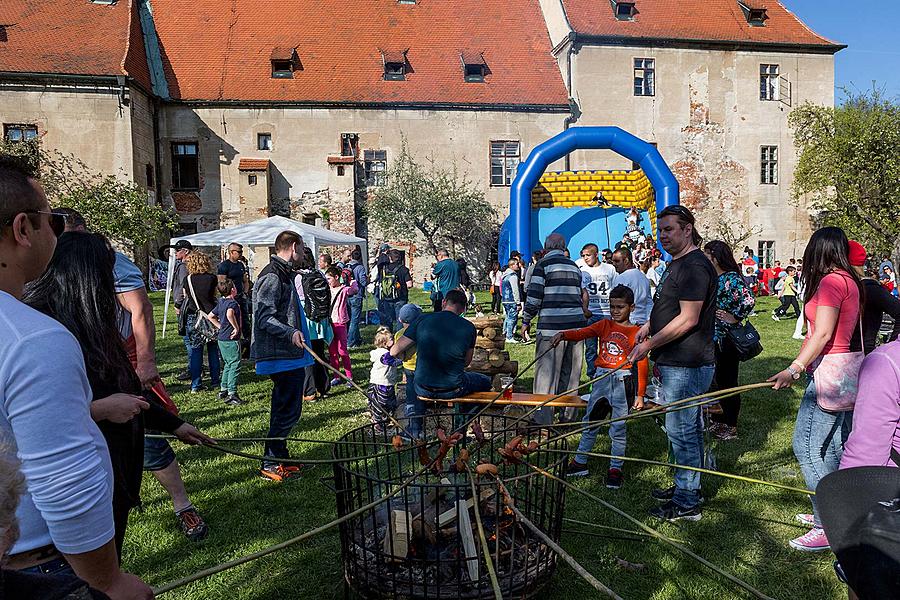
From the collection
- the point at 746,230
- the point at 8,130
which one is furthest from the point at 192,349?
the point at 746,230

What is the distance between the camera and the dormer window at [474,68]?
28141 millimetres

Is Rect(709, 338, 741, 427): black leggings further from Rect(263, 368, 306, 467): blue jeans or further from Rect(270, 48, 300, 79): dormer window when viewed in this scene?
Rect(270, 48, 300, 79): dormer window

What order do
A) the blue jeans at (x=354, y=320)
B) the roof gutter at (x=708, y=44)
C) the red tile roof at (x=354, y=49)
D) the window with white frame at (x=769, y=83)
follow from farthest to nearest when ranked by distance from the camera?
the window with white frame at (x=769, y=83)
the roof gutter at (x=708, y=44)
the red tile roof at (x=354, y=49)
the blue jeans at (x=354, y=320)

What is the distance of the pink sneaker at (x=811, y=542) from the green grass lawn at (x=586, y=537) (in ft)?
0.16

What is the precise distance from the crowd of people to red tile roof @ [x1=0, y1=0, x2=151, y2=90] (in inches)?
763

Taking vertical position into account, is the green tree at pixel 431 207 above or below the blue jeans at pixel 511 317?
above

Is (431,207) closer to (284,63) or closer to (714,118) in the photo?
(284,63)

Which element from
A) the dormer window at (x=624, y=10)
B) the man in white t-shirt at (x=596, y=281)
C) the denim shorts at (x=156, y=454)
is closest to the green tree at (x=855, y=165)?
the dormer window at (x=624, y=10)

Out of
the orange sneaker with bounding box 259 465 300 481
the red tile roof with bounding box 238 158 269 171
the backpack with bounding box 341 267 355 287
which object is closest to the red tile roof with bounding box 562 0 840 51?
the red tile roof with bounding box 238 158 269 171

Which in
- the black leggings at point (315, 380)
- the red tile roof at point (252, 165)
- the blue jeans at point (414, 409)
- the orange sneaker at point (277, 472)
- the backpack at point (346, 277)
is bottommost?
the orange sneaker at point (277, 472)

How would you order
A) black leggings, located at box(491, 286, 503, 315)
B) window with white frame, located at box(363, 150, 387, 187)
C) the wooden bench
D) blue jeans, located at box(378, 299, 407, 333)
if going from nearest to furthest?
1. the wooden bench
2. blue jeans, located at box(378, 299, 407, 333)
3. black leggings, located at box(491, 286, 503, 315)
4. window with white frame, located at box(363, 150, 387, 187)

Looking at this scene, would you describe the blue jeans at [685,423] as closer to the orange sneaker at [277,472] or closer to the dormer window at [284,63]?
the orange sneaker at [277,472]

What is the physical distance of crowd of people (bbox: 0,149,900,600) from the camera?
1.60 m

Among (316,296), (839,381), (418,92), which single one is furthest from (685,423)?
(418,92)
